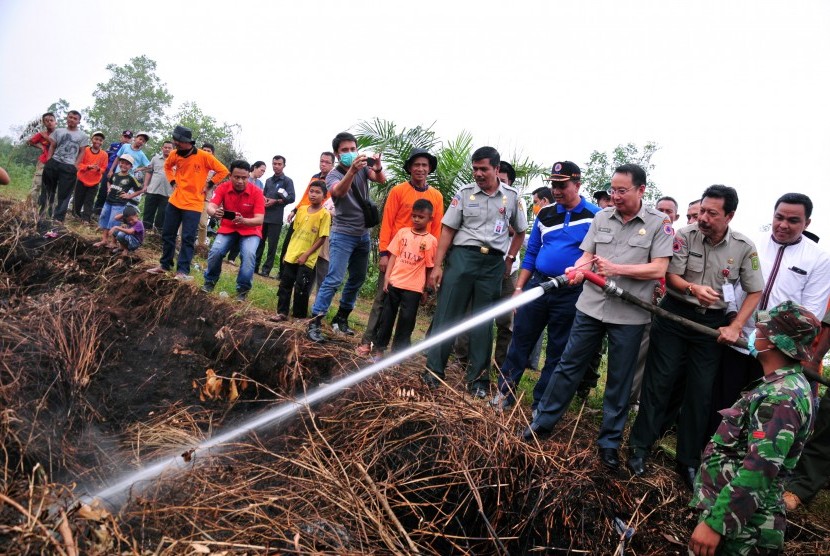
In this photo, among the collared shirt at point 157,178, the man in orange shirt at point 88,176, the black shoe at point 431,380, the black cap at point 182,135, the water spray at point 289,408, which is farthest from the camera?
the man in orange shirt at point 88,176

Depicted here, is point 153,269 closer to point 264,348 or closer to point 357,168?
point 264,348

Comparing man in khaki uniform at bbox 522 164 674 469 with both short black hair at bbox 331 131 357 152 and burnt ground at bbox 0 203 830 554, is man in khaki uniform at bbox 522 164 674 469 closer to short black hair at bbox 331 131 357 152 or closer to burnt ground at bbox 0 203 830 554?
burnt ground at bbox 0 203 830 554

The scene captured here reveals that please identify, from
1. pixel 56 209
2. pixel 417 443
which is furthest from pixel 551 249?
pixel 56 209

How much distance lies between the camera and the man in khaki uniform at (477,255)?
4.70m

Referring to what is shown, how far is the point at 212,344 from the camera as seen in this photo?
15.7 feet

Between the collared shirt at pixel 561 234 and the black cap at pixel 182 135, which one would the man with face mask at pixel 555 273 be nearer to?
the collared shirt at pixel 561 234

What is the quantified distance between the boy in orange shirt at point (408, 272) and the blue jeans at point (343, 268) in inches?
24.7

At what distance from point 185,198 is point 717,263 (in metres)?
5.74

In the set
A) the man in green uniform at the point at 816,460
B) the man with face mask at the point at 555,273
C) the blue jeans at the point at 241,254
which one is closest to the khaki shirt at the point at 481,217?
the man with face mask at the point at 555,273

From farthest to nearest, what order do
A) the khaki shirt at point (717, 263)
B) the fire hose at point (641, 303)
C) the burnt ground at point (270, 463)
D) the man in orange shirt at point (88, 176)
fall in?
the man in orange shirt at point (88, 176) → the khaki shirt at point (717, 263) → the fire hose at point (641, 303) → the burnt ground at point (270, 463)

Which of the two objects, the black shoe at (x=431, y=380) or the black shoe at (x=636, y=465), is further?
the black shoe at (x=431, y=380)

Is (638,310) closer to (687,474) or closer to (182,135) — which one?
(687,474)

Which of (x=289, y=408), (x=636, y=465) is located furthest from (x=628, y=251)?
(x=289, y=408)

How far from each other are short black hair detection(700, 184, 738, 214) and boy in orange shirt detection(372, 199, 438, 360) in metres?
2.42
